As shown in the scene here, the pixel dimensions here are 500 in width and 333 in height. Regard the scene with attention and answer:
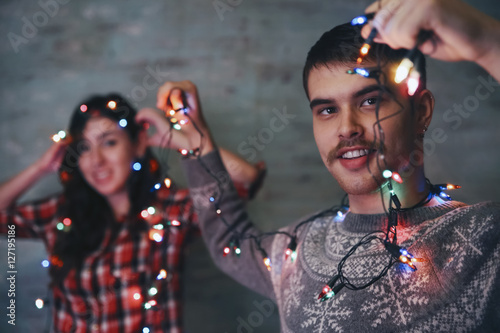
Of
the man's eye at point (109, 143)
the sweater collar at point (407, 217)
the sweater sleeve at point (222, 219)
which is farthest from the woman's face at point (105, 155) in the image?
the sweater collar at point (407, 217)

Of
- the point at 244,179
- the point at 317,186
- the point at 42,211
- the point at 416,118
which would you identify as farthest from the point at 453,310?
the point at 42,211

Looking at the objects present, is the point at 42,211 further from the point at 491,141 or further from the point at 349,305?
the point at 491,141

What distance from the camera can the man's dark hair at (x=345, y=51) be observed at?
834 mm

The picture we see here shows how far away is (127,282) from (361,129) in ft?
3.44

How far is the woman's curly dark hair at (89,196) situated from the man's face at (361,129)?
94 cm

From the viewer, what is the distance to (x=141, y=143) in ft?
5.12

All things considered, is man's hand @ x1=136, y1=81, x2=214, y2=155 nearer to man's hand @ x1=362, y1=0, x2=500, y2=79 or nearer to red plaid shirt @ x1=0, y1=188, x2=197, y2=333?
red plaid shirt @ x1=0, y1=188, x2=197, y2=333

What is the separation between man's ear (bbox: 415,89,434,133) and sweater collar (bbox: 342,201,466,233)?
188 millimetres

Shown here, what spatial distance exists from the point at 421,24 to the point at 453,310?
0.54 metres

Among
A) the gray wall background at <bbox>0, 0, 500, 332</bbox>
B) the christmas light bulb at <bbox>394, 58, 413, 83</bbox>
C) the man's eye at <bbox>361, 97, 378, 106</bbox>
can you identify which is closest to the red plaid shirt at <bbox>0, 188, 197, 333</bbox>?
the gray wall background at <bbox>0, 0, 500, 332</bbox>

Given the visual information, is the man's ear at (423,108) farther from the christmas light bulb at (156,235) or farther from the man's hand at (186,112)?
the christmas light bulb at (156,235)

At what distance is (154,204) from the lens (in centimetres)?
153

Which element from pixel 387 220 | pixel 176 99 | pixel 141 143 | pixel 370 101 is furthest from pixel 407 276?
pixel 141 143

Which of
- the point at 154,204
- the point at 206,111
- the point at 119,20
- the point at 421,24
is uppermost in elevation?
the point at 119,20
